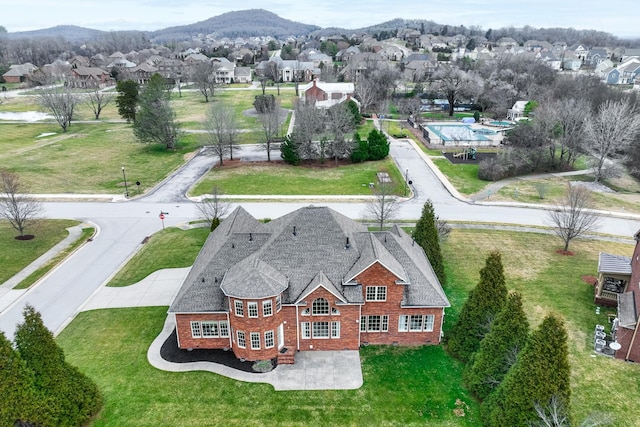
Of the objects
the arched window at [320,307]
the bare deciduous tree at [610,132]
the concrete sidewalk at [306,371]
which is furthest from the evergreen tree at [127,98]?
the bare deciduous tree at [610,132]

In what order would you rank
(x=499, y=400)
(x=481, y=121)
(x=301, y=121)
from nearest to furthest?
1. (x=499, y=400)
2. (x=301, y=121)
3. (x=481, y=121)

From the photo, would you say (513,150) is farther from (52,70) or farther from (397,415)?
(52,70)

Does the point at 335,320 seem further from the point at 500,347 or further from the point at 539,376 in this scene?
the point at 539,376

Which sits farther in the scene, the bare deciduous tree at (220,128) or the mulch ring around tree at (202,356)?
the bare deciduous tree at (220,128)

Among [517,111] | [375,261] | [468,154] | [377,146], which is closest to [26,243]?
[375,261]

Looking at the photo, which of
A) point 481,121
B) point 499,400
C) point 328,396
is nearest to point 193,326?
point 328,396

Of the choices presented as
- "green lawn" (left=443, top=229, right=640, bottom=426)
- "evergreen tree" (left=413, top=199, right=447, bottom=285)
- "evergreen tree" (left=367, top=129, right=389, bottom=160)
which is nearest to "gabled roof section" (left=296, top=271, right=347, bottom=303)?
"green lawn" (left=443, top=229, right=640, bottom=426)

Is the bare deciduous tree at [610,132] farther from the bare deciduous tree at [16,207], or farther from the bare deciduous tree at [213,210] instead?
the bare deciduous tree at [16,207]
